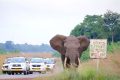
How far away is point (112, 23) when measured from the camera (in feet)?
330

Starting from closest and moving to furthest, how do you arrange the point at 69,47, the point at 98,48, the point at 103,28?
1. the point at 98,48
2. the point at 69,47
3. the point at 103,28

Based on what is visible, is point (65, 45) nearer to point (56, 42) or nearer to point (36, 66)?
point (56, 42)

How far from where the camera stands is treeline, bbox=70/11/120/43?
319ft

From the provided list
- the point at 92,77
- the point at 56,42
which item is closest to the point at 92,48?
the point at 56,42

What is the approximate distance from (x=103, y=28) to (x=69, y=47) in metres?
60.4

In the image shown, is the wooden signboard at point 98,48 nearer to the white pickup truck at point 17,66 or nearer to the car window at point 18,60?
the white pickup truck at point 17,66

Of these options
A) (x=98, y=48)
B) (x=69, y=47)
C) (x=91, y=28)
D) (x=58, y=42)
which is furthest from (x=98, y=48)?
(x=91, y=28)

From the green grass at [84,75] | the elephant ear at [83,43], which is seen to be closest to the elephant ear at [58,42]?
the elephant ear at [83,43]

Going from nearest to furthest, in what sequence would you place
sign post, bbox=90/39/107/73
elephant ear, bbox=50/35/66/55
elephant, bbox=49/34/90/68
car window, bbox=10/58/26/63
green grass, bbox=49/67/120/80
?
green grass, bbox=49/67/120/80, sign post, bbox=90/39/107/73, elephant, bbox=49/34/90/68, elephant ear, bbox=50/35/66/55, car window, bbox=10/58/26/63

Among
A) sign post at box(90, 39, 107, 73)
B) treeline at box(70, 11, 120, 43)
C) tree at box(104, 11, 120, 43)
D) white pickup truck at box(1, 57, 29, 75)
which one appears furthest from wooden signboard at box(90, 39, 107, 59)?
tree at box(104, 11, 120, 43)

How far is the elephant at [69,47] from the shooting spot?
124 feet

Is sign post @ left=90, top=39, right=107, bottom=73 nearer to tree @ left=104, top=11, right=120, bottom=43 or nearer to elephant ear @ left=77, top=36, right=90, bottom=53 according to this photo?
elephant ear @ left=77, top=36, right=90, bottom=53

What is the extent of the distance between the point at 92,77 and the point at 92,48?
8.33m

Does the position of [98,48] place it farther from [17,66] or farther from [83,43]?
[17,66]
